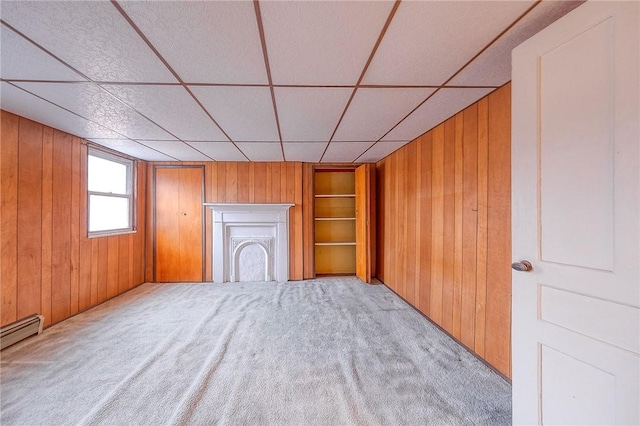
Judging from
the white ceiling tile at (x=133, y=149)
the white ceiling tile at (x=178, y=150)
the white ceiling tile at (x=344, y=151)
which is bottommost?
the white ceiling tile at (x=178, y=150)

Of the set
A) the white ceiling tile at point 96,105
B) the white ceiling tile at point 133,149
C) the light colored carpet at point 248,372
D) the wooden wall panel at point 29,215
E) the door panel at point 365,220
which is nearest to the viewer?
the light colored carpet at point 248,372

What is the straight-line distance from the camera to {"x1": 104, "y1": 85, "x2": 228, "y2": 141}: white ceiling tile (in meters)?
1.65

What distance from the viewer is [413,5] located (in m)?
0.98

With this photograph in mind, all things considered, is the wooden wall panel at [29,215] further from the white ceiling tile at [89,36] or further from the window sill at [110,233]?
the white ceiling tile at [89,36]

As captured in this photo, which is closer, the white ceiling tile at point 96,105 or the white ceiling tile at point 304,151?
the white ceiling tile at point 96,105

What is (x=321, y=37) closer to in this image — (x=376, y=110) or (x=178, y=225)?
(x=376, y=110)

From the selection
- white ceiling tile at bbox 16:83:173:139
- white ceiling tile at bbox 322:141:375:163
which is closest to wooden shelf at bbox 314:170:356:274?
white ceiling tile at bbox 322:141:375:163

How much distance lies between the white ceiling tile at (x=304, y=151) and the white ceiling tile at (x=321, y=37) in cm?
147

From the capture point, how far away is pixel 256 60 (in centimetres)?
133

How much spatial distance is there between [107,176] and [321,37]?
A: 381 centimetres

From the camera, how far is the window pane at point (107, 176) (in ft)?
10.1

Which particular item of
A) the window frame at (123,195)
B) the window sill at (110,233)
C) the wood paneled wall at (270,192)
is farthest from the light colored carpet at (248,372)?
the wood paneled wall at (270,192)

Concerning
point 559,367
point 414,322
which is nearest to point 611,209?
point 559,367

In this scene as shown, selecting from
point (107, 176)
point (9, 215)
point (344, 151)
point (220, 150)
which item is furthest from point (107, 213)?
point (344, 151)
